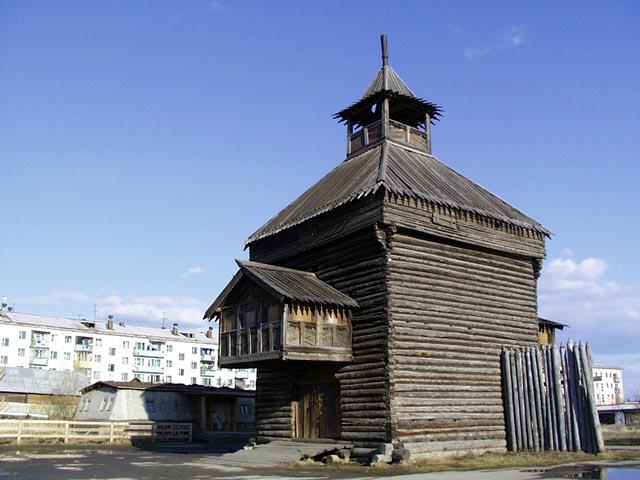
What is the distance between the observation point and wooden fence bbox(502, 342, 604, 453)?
23.5m


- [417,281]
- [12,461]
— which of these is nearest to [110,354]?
[12,461]

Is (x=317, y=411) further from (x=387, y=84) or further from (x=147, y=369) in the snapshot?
(x=147, y=369)

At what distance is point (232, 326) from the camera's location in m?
24.9

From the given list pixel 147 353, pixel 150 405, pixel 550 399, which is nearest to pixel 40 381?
pixel 147 353

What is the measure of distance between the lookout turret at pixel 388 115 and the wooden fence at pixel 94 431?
19722 mm

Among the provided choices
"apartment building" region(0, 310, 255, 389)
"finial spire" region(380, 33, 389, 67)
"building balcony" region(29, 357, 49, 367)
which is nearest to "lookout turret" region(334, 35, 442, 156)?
"finial spire" region(380, 33, 389, 67)

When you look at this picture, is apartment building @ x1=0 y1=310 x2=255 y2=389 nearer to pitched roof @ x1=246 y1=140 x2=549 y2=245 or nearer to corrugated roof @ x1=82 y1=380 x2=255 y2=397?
corrugated roof @ x1=82 y1=380 x2=255 y2=397

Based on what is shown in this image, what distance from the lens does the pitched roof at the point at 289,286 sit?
74.0 ft

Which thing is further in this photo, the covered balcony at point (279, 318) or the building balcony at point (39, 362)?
the building balcony at point (39, 362)

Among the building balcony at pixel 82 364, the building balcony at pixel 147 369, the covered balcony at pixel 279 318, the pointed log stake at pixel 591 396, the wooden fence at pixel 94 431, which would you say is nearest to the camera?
the covered balcony at pixel 279 318

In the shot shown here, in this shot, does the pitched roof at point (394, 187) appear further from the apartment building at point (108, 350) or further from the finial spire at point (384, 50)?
the apartment building at point (108, 350)

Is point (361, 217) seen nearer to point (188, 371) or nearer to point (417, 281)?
point (417, 281)

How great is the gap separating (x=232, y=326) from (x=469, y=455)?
9.40 meters

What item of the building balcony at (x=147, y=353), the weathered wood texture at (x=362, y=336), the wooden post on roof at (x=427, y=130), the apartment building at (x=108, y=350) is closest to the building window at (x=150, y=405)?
the weathered wood texture at (x=362, y=336)
